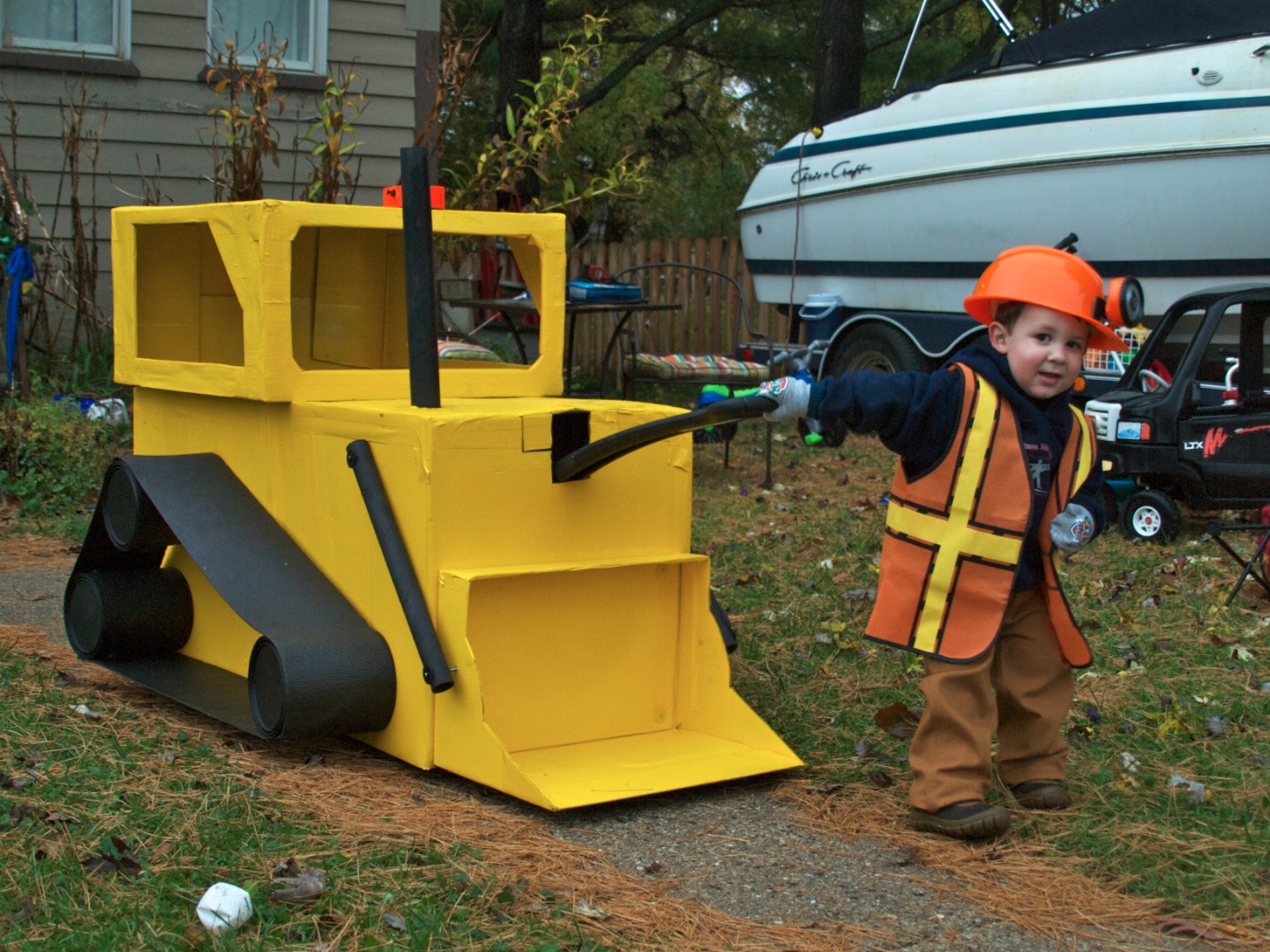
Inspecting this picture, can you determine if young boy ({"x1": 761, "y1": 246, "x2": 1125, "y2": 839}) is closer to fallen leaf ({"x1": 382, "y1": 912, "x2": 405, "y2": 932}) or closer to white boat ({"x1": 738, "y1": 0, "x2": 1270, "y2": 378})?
fallen leaf ({"x1": 382, "y1": 912, "x2": 405, "y2": 932})

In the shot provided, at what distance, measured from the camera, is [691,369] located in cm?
848

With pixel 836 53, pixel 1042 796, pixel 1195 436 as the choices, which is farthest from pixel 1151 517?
pixel 836 53

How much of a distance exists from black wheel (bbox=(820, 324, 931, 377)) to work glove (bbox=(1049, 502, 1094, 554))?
22.0 ft

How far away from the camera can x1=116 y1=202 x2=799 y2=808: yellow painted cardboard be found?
3.54 m

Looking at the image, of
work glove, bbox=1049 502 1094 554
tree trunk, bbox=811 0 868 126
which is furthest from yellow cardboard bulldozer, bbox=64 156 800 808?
tree trunk, bbox=811 0 868 126

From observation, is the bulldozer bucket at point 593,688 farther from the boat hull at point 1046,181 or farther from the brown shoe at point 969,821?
the boat hull at point 1046,181

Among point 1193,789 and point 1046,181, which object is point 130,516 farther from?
point 1046,181

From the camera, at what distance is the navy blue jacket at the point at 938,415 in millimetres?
3168

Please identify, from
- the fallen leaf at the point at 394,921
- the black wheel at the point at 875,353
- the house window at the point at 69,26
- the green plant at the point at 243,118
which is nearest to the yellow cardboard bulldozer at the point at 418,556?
the fallen leaf at the point at 394,921

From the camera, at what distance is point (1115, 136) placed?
8625 mm

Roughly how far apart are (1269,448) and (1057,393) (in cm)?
377

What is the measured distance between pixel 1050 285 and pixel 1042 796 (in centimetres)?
125

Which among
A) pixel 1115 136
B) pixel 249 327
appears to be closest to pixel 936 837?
pixel 249 327

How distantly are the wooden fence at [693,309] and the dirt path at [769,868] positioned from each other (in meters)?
10.3
